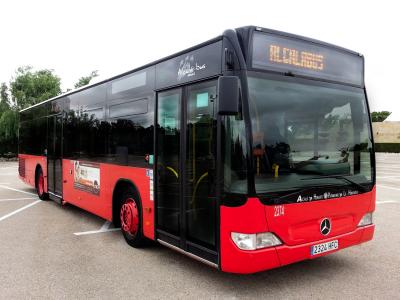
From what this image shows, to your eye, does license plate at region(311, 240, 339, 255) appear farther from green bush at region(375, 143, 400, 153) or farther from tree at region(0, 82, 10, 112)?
green bush at region(375, 143, 400, 153)

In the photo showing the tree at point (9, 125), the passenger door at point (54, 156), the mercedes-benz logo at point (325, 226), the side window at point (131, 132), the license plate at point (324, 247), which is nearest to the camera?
the license plate at point (324, 247)

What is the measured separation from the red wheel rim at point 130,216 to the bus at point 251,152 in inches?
1.0

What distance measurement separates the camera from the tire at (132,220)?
5.66 m

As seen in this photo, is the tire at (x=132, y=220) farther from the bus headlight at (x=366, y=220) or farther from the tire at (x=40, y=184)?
the tire at (x=40, y=184)

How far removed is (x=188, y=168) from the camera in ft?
14.8

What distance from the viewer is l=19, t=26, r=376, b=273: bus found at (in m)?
3.80

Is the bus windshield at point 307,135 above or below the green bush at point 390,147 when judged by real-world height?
above

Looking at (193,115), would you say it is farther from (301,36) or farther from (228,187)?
(301,36)

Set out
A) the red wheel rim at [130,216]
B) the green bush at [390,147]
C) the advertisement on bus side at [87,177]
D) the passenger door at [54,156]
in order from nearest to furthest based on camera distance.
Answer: the red wheel rim at [130,216] < the advertisement on bus side at [87,177] < the passenger door at [54,156] < the green bush at [390,147]

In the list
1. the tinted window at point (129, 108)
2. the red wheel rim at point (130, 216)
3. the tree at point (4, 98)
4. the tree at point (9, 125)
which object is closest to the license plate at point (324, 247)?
the red wheel rim at point (130, 216)

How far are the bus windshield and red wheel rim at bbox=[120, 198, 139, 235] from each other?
2.59 meters

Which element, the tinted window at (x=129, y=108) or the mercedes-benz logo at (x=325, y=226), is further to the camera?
the tinted window at (x=129, y=108)

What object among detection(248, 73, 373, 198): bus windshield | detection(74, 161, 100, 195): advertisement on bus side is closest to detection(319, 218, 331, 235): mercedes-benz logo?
detection(248, 73, 373, 198): bus windshield

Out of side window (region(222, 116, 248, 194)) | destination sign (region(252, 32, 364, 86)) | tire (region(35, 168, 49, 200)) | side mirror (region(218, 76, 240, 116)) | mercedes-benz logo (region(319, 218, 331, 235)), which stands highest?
destination sign (region(252, 32, 364, 86))
